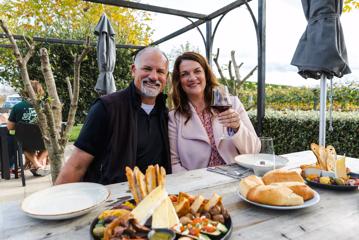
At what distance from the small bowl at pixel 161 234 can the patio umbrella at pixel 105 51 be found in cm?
467

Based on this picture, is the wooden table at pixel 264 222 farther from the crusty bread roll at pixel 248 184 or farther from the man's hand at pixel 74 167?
the man's hand at pixel 74 167

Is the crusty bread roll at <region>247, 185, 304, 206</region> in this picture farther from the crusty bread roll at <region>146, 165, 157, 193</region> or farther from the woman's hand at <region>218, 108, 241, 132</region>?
the woman's hand at <region>218, 108, 241, 132</region>

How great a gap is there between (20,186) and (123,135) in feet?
11.1

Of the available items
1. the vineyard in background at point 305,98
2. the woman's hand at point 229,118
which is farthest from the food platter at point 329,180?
the vineyard in background at point 305,98

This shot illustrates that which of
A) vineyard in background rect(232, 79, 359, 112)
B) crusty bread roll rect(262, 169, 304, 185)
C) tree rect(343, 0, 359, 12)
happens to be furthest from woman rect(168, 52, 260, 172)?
vineyard in background rect(232, 79, 359, 112)

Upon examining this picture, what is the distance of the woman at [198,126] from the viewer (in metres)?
2.15

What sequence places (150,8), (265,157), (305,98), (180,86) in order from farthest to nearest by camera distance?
(305,98), (150,8), (180,86), (265,157)

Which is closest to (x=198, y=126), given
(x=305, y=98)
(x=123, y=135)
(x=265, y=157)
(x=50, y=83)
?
(x=123, y=135)

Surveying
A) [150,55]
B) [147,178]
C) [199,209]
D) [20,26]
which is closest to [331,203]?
[199,209]

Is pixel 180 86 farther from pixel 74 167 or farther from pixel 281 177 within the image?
pixel 281 177

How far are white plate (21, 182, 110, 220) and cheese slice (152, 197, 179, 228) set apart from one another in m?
0.39

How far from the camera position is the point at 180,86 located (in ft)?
8.63

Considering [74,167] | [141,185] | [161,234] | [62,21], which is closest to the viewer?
[161,234]

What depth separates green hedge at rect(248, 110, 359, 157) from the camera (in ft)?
13.5
